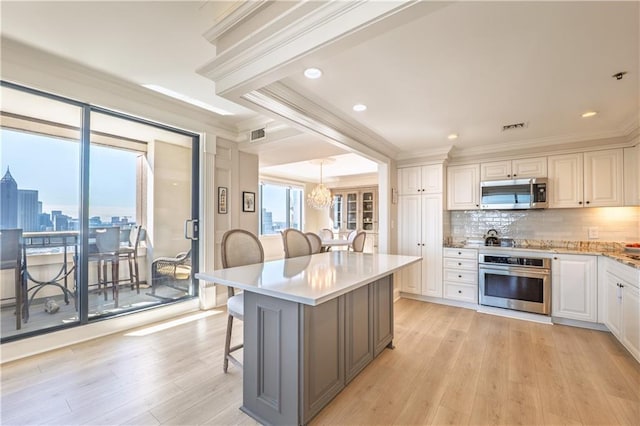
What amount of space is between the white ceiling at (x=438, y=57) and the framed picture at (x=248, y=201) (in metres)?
1.47

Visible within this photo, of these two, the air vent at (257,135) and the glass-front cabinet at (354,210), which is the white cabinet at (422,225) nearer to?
the air vent at (257,135)

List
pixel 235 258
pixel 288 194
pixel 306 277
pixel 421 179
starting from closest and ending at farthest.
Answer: pixel 306 277 → pixel 235 258 → pixel 421 179 → pixel 288 194

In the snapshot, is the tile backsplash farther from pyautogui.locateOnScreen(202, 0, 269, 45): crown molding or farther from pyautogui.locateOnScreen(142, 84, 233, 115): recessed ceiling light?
pyautogui.locateOnScreen(202, 0, 269, 45): crown molding

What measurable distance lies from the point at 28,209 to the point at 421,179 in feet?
15.3

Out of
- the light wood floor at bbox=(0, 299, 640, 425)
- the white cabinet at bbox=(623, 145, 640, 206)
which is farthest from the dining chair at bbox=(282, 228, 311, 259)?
the white cabinet at bbox=(623, 145, 640, 206)

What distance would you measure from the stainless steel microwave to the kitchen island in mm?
2655

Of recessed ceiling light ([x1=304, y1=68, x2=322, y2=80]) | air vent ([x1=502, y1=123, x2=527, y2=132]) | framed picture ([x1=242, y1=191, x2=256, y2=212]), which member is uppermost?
recessed ceiling light ([x1=304, y1=68, x2=322, y2=80])

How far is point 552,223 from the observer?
390cm

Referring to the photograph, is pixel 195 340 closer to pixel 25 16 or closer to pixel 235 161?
pixel 235 161

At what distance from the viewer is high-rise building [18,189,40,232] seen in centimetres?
259

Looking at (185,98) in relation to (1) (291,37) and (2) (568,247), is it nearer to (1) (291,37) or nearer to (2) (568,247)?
(1) (291,37)

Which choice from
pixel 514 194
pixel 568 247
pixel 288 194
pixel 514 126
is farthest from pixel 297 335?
pixel 288 194

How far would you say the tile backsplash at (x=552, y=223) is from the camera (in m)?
3.49

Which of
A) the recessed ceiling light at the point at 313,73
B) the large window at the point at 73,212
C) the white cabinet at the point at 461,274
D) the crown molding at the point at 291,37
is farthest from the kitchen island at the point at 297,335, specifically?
the white cabinet at the point at 461,274
